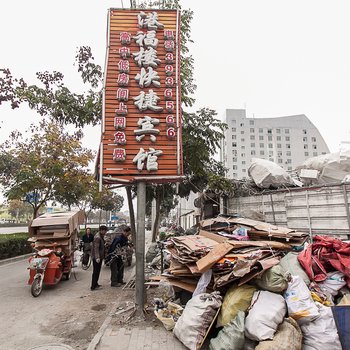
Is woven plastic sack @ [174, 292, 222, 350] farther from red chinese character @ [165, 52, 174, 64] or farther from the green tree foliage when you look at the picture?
the green tree foliage

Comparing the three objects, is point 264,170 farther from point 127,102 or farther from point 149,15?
point 149,15

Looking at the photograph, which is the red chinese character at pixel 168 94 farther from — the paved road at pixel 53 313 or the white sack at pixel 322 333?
the white sack at pixel 322 333

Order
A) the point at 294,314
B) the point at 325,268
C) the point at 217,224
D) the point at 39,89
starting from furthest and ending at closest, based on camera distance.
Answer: the point at 39,89 → the point at 217,224 → the point at 325,268 → the point at 294,314

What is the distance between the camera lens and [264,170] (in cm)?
837

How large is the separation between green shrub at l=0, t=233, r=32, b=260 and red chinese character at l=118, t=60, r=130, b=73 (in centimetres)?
1035

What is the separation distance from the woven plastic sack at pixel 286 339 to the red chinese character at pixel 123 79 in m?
5.73

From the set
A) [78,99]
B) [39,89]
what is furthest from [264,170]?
[39,89]

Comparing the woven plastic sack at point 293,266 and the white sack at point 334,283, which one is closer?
the white sack at point 334,283

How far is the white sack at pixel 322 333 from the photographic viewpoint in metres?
3.40

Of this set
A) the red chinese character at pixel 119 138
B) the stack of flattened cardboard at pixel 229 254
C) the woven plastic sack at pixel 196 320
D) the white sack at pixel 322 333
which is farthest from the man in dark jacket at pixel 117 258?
the white sack at pixel 322 333

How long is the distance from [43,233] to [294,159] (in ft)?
246

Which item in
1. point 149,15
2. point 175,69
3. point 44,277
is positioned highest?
point 149,15

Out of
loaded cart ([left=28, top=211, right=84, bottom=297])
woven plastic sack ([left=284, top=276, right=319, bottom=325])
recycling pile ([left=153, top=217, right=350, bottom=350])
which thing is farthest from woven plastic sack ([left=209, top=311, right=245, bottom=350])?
loaded cart ([left=28, top=211, right=84, bottom=297])

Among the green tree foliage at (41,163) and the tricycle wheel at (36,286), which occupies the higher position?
the green tree foliage at (41,163)
